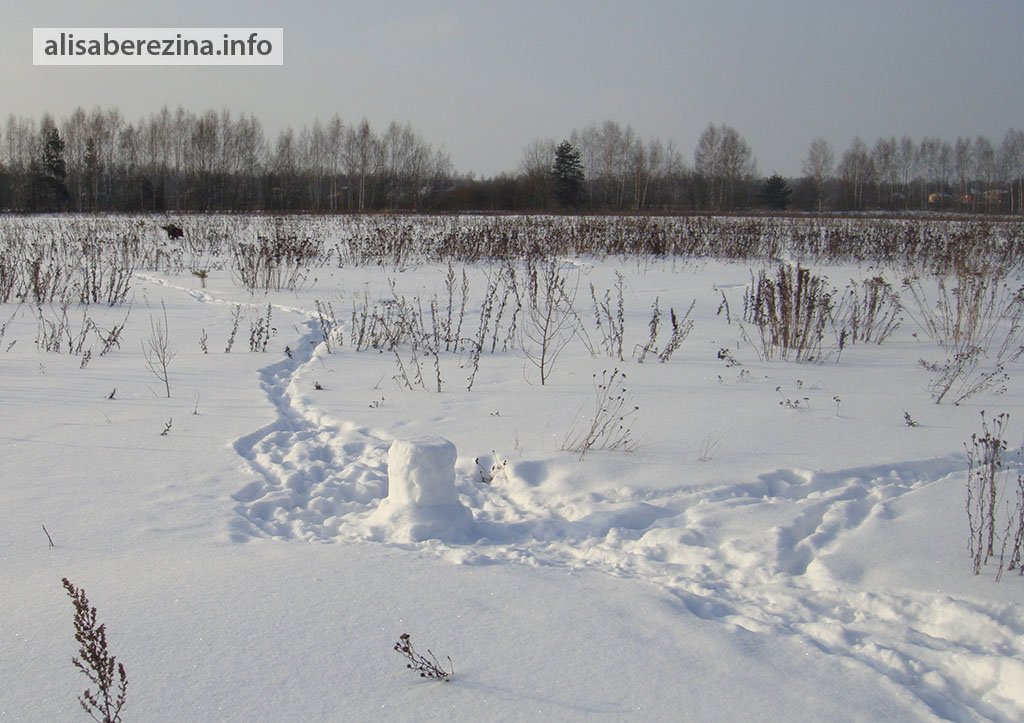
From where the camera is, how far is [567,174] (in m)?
44.9

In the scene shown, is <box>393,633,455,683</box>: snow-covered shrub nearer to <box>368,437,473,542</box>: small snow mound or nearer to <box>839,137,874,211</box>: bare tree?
<box>368,437,473,542</box>: small snow mound

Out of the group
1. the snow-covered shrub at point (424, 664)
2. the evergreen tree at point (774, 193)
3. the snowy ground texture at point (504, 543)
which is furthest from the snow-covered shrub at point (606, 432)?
the evergreen tree at point (774, 193)

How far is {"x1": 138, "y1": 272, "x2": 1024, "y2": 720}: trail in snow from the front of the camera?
6.79ft

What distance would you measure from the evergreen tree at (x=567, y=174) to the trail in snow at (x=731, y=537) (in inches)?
1678

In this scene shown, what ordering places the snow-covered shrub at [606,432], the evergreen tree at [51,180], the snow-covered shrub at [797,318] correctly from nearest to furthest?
the snow-covered shrub at [606,432]
the snow-covered shrub at [797,318]
the evergreen tree at [51,180]

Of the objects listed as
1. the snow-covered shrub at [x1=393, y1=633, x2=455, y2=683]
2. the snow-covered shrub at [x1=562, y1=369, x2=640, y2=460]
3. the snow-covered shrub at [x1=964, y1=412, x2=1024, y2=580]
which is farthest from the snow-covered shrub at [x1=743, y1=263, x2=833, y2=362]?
the snow-covered shrub at [x1=393, y1=633, x2=455, y2=683]

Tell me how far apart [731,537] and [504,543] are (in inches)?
36.4

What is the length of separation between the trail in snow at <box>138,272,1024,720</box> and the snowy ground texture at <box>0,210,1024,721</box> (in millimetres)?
14

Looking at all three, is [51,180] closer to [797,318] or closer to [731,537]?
[797,318]

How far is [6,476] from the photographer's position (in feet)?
10.7

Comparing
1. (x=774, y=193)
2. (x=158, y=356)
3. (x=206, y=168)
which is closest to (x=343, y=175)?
(x=206, y=168)

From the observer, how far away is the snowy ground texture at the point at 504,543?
5.92 ft

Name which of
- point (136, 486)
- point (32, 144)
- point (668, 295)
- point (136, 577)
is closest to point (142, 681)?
point (136, 577)

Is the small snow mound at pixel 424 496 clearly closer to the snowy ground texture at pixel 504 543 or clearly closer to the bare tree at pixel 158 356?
the snowy ground texture at pixel 504 543
